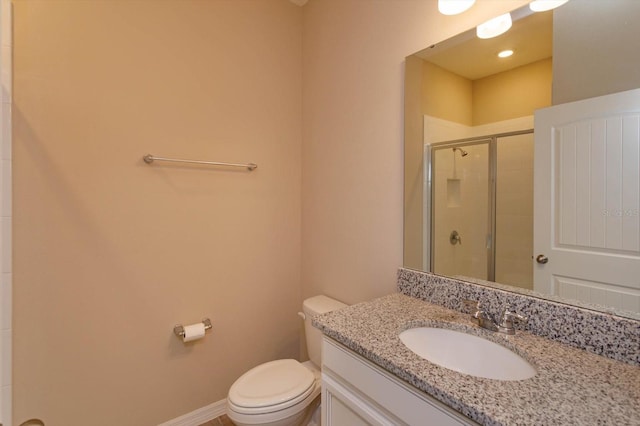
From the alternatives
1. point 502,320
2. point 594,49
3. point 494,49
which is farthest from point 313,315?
point 594,49

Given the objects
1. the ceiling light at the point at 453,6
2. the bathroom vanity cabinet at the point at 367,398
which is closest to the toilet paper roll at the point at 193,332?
the bathroom vanity cabinet at the point at 367,398

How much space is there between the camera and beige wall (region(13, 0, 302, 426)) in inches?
52.4

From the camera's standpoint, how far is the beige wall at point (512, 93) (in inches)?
39.8

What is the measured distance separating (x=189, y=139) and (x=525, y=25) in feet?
5.23

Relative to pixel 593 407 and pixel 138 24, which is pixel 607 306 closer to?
pixel 593 407

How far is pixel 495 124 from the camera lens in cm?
113

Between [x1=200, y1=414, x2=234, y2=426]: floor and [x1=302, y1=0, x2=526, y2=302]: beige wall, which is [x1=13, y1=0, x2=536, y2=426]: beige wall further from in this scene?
[x1=200, y1=414, x2=234, y2=426]: floor

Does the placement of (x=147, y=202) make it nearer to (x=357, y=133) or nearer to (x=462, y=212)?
(x=357, y=133)

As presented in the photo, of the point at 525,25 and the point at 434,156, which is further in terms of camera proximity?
the point at 434,156

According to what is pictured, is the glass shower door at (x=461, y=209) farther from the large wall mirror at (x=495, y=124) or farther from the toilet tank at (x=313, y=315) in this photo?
the toilet tank at (x=313, y=315)

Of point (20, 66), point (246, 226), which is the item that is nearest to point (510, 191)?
point (246, 226)

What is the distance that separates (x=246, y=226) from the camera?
1.91m
